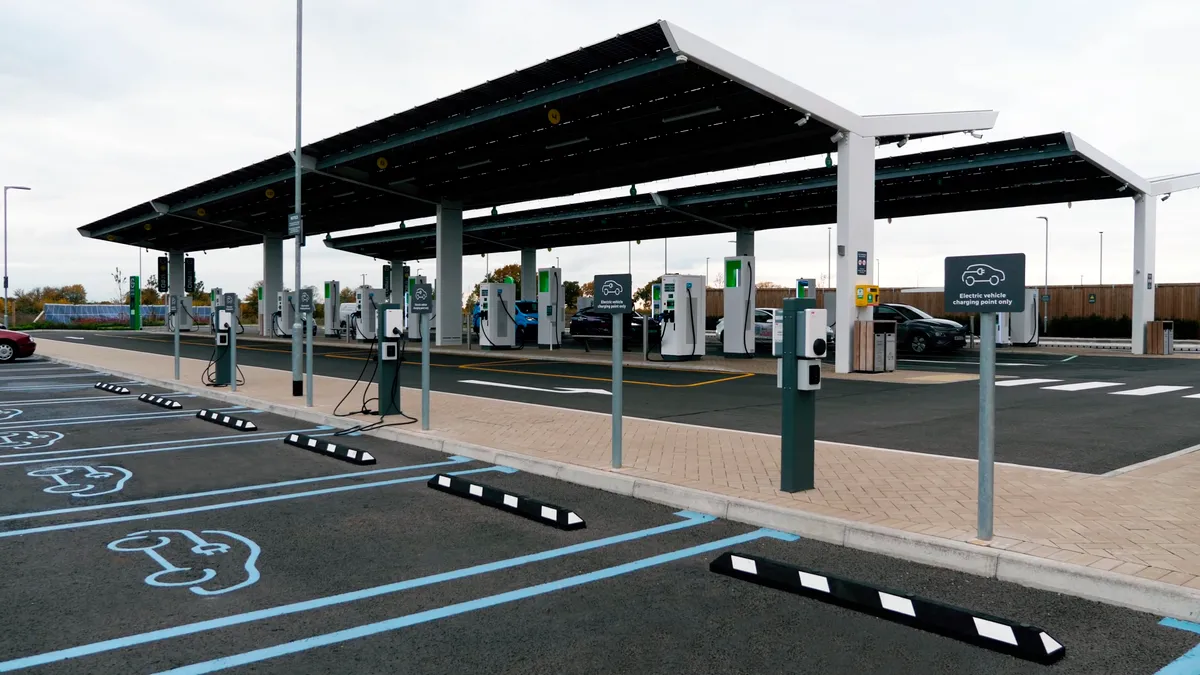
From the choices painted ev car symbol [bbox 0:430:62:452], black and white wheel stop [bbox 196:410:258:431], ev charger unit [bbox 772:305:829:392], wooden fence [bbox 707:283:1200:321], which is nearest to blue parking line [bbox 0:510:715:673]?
ev charger unit [bbox 772:305:829:392]

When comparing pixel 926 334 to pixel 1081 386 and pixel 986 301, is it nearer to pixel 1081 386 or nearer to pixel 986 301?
pixel 1081 386

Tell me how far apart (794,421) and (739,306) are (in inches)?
719

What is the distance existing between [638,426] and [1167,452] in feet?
17.9

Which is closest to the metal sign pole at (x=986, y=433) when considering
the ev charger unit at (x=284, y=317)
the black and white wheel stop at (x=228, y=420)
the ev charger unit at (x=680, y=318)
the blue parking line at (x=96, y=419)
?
the black and white wheel stop at (x=228, y=420)

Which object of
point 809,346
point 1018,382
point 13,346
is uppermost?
point 809,346

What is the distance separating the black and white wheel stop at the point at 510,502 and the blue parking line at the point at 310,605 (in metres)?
0.39

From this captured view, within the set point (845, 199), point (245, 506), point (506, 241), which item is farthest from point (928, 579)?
point (506, 241)

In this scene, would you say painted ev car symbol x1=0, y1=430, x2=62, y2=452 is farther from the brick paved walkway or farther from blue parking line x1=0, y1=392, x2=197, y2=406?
the brick paved walkway

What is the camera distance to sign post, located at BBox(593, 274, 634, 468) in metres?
7.14

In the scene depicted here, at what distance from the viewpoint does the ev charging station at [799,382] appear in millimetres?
6258

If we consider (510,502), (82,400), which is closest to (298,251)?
(82,400)

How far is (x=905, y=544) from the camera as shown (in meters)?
5.08

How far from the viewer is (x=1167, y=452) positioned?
27.1 ft

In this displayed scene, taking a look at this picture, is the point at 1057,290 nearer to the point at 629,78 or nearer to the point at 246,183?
the point at 629,78
